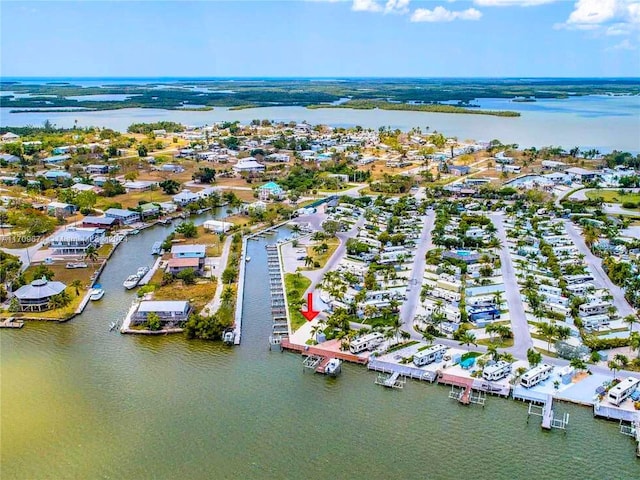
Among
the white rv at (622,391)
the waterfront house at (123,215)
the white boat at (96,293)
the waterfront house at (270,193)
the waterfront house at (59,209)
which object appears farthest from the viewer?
the waterfront house at (270,193)

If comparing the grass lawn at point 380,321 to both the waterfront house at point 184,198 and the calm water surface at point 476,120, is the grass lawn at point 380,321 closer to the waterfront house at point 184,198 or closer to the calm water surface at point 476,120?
the waterfront house at point 184,198

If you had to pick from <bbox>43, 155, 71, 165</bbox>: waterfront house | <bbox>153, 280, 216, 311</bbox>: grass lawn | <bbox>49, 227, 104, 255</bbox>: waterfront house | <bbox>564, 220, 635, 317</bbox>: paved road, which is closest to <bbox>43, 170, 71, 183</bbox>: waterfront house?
<bbox>43, 155, 71, 165</bbox>: waterfront house

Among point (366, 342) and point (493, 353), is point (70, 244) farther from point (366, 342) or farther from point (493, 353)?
point (493, 353)

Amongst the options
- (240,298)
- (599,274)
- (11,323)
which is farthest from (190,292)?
(599,274)

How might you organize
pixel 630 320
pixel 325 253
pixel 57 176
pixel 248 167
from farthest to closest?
pixel 248 167 < pixel 57 176 < pixel 325 253 < pixel 630 320

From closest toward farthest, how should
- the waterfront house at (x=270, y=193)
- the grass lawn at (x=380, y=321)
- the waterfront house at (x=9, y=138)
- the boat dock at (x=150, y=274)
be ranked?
the grass lawn at (x=380, y=321), the boat dock at (x=150, y=274), the waterfront house at (x=270, y=193), the waterfront house at (x=9, y=138)

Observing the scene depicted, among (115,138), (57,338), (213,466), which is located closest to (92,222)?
(57,338)

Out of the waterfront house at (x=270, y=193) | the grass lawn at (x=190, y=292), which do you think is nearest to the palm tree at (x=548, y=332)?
the grass lawn at (x=190, y=292)
